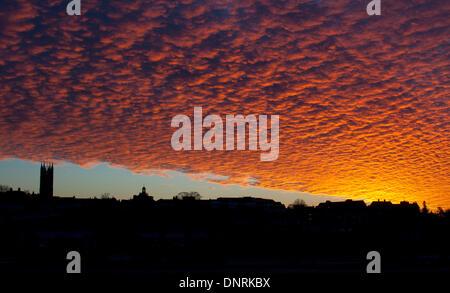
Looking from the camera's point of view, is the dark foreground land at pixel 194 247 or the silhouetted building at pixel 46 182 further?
the silhouetted building at pixel 46 182

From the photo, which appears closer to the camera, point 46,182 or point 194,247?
point 194,247

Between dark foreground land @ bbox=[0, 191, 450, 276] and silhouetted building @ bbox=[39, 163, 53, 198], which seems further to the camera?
silhouetted building @ bbox=[39, 163, 53, 198]
